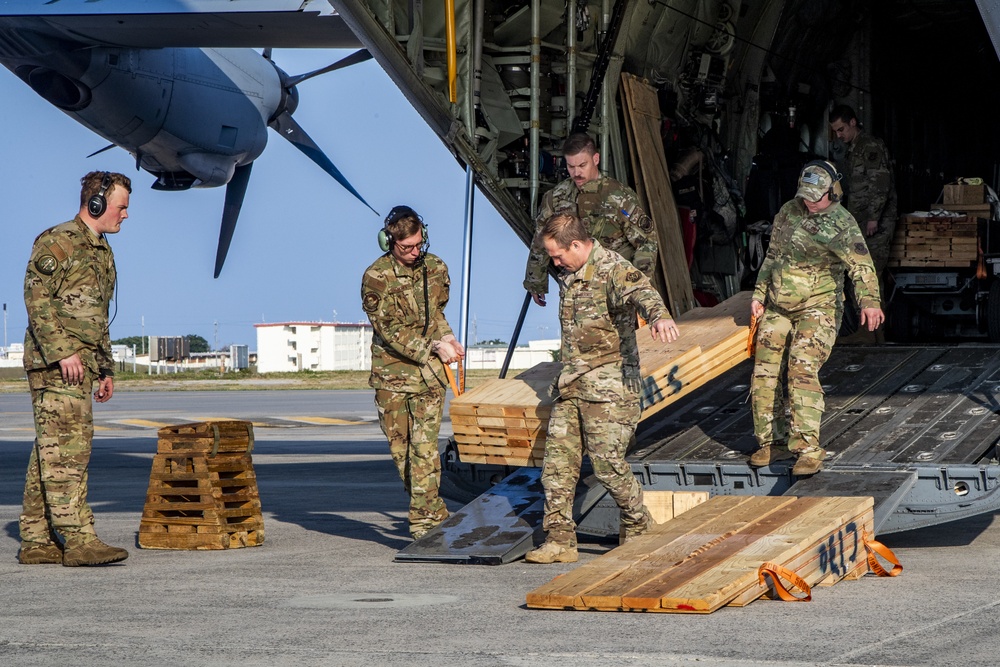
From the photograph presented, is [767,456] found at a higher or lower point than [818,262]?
lower

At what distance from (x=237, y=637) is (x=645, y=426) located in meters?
4.38

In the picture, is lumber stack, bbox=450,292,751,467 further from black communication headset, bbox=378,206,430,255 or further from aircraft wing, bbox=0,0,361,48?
aircraft wing, bbox=0,0,361,48

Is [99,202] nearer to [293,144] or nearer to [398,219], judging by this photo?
[398,219]

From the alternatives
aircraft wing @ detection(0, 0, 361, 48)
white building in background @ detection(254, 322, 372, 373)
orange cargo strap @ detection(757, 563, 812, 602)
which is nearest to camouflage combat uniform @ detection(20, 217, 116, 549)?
Result: orange cargo strap @ detection(757, 563, 812, 602)

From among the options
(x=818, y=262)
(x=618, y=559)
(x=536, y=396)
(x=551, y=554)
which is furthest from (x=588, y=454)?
(x=818, y=262)

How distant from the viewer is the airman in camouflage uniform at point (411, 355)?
7914 mm

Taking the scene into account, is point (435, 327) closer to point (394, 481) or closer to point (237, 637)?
point (237, 637)

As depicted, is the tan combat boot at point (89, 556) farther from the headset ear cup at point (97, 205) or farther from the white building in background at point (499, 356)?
the white building in background at point (499, 356)

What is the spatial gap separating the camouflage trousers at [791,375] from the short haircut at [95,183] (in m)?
3.88

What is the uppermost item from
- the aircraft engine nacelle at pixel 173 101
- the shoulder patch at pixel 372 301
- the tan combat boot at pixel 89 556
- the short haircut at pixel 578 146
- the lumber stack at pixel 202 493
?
the aircraft engine nacelle at pixel 173 101

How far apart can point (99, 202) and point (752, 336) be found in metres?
4.19

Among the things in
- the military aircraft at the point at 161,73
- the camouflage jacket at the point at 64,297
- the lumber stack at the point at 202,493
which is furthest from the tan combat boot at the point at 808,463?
the military aircraft at the point at 161,73

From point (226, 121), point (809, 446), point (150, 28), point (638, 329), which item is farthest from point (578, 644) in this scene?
point (226, 121)

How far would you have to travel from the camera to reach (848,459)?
780 centimetres
